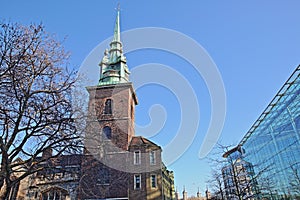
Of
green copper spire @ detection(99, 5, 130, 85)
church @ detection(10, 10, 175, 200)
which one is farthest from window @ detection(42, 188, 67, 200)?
green copper spire @ detection(99, 5, 130, 85)

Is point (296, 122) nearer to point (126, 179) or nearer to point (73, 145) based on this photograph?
point (126, 179)

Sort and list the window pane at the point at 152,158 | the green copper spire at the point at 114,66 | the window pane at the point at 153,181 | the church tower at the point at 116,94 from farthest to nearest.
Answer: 1. the green copper spire at the point at 114,66
2. the church tower at the point at 116,94
3. the window pane at the point at 152,158
4. the window pane at the point at 153,181

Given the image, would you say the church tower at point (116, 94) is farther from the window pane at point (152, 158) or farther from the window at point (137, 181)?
the window at point (137, 181)

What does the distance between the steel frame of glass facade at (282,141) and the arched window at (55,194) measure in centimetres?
2155

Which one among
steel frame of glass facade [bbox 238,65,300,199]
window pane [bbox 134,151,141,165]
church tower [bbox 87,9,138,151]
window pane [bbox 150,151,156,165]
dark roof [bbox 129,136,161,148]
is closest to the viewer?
steel frame of glass facade [bbox 238,65,300,199]

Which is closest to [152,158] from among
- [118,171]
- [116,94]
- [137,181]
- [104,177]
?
[137,181]

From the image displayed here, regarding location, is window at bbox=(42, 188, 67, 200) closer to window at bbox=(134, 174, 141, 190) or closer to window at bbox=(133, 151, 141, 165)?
window at bbox=(134, 174, 141, 190)

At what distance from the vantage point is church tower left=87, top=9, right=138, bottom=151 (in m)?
29.7

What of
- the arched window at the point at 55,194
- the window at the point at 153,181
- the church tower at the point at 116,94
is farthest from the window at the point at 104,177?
the arched window at the point at 55,194

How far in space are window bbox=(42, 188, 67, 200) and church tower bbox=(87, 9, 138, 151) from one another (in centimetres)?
843

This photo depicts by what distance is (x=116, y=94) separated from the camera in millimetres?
33438

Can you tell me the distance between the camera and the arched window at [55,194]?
94.4 ft

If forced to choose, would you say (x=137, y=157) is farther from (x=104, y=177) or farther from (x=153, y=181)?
(x=104, y=177)

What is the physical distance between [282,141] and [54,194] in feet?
90.3
